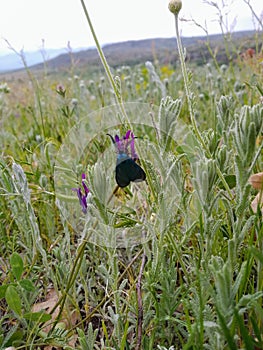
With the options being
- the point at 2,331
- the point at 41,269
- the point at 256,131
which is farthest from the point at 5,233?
the point at 256,131

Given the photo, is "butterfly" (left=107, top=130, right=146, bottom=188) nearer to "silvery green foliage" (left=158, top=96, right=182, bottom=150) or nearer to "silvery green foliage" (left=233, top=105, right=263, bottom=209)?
"silvery green foliage" (left=158, top=96, right=182, bottom=150)

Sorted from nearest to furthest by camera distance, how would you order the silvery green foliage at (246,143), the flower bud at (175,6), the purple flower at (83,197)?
the silvery green foliage at (246,143), the flower bud at (175,6), the purple flower at (83,197)

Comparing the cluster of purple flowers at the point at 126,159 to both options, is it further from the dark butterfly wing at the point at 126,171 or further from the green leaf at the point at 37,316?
the green leaf at the point at 37,316

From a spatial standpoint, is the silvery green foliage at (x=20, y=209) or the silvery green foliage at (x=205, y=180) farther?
the silvery green foliage at (x=20, y=209)

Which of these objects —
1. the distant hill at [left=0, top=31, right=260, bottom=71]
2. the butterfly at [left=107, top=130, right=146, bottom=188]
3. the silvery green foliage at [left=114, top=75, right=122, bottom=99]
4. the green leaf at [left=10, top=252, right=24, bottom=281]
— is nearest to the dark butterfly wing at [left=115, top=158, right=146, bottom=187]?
the butterfly at [left=107, top=130, right=146, bottom=188]

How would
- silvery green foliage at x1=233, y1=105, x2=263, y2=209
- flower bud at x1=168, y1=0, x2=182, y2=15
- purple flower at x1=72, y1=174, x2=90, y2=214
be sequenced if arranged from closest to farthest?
silvery green foliage at x1=233, y1=105, x2=263, y2=209 → flower bud at x1=168, y1=0, x2=182, y2=15 → purple flower at x1=72, y1=174, x2=90, y2=214

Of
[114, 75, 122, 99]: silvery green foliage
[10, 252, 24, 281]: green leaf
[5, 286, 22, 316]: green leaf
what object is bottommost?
[5, 286, 22, 316]: green leaf

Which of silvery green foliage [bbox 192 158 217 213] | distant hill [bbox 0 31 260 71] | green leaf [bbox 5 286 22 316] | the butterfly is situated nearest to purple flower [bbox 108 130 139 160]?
the butterfly

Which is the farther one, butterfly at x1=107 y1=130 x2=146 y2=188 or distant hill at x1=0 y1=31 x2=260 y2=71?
distant hill at x1=0 y1=31 x2=260 y2=71

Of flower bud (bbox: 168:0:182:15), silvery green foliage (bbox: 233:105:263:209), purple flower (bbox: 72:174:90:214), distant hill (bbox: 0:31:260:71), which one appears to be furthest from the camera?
distant hill (bbox: 0:31:260:71)

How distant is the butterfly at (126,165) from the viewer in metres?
0.80

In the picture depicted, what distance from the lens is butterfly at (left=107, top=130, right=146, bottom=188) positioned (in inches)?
31.7

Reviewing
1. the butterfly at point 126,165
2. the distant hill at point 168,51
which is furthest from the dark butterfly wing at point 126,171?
the distant hill at point 168,51

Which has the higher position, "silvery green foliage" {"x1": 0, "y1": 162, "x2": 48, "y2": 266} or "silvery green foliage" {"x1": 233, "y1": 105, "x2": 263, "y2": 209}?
"silvery green foliage" {"x1": 233, "y1": 105, "x2": 263, "y2": 209}
